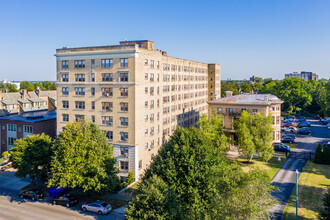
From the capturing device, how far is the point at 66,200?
41094 millimetres

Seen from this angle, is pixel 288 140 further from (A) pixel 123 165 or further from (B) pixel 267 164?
(A) pixel 123 165

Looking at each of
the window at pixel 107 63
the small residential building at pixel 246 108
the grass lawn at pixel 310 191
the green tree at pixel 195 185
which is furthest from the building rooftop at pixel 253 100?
the green tree at pixel 195 185

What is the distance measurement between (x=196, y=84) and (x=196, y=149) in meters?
51.2

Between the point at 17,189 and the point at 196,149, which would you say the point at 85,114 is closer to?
the point at 17,189

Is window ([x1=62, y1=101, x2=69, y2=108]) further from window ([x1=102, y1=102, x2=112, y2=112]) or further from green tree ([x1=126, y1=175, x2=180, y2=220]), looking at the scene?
green tree ([x1=126, y1=175, x2=180, y2=220])

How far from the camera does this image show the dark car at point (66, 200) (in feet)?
134

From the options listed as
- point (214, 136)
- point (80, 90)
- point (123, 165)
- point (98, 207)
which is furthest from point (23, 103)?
point (214, 136)

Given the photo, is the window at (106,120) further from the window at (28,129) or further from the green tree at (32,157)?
the window at (28,129)

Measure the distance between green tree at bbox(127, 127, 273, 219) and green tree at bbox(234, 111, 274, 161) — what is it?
18.3m

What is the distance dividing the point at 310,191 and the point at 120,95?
37.1 metres

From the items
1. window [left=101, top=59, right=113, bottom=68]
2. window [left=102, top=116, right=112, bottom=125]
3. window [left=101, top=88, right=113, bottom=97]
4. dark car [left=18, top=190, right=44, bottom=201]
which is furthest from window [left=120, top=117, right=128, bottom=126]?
dark car [left=18, top=190, right=44, bottom=201]

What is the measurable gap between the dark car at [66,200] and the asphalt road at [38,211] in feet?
2.02

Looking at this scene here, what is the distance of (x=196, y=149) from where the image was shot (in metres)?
34.6

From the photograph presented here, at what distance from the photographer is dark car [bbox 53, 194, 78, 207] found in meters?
41.0
